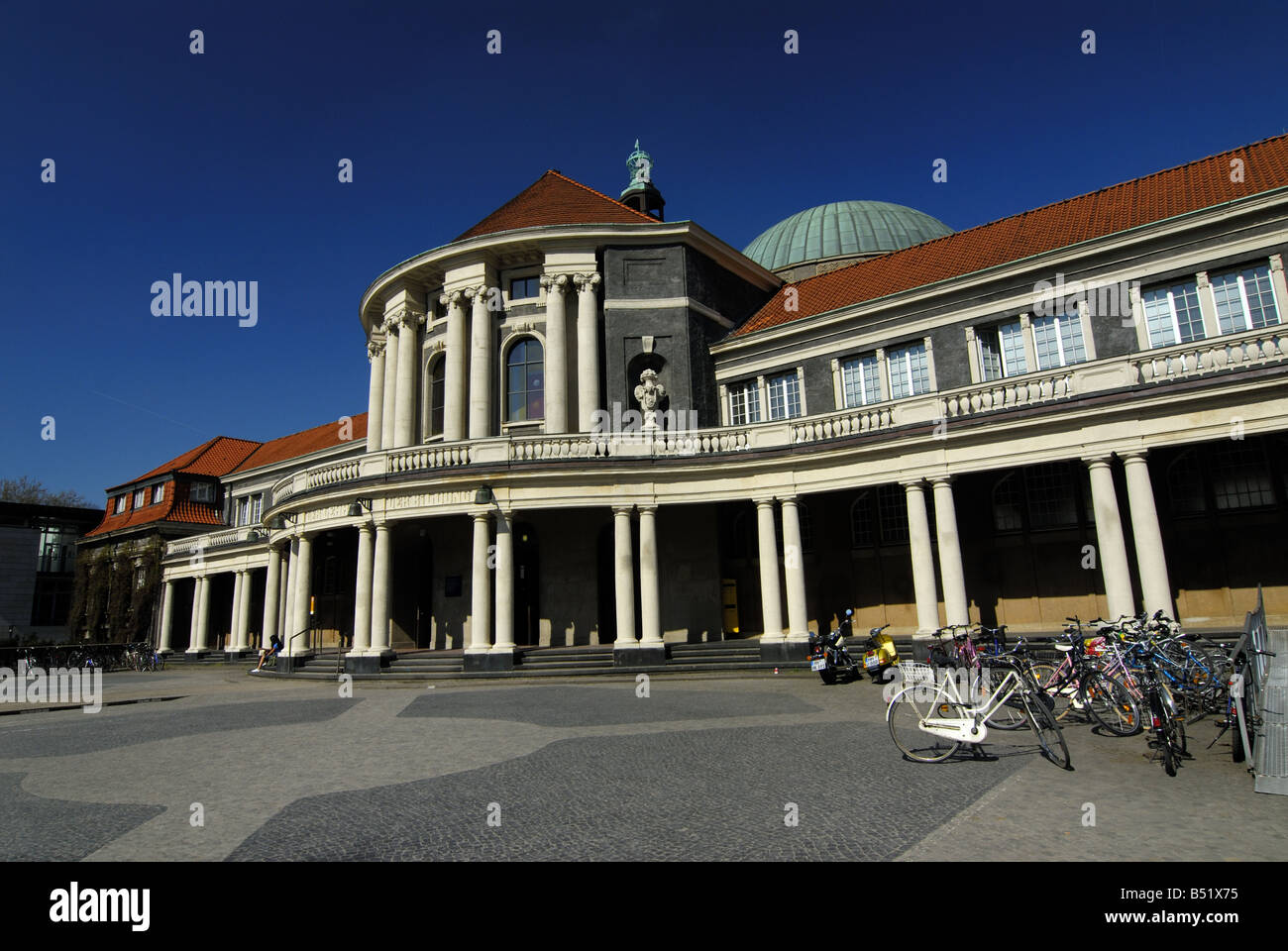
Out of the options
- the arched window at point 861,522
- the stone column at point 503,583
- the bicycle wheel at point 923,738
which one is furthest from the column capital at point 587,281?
the bicycle wheel at point 923,738

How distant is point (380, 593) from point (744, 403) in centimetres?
1373

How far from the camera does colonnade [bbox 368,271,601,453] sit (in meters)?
25.1

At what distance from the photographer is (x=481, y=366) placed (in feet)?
84.3

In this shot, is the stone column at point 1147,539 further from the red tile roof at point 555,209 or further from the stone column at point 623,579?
the red tile roof at point 555,209

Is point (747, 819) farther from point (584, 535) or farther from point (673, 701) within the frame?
point (584, 535)

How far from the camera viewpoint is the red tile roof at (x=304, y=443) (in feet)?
144

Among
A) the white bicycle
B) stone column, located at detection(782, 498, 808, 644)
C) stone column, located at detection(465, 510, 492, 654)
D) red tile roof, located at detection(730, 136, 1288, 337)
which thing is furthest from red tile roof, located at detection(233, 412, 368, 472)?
the white bicycle

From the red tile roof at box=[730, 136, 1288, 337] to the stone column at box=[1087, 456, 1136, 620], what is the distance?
7942 millimetres

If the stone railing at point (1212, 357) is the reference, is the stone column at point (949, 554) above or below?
below

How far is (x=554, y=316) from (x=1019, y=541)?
16.1m

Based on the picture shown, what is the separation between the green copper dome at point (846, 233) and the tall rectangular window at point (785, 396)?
14.9 m

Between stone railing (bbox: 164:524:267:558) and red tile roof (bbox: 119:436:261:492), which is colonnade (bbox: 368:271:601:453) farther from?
red tile roof (bbox: 119:436:261:492)
